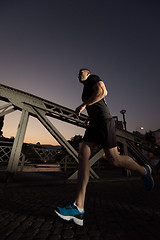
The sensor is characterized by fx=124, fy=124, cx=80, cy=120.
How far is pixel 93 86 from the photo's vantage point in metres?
2.00

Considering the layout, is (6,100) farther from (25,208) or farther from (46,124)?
(25,208)

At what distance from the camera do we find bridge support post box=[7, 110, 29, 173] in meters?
3.91

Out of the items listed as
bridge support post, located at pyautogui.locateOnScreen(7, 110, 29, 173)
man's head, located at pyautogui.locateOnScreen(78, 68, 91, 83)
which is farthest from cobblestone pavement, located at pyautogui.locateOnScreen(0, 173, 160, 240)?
man's head, located at pyautogui.locateOnScreen(78, 68, 91, 83)

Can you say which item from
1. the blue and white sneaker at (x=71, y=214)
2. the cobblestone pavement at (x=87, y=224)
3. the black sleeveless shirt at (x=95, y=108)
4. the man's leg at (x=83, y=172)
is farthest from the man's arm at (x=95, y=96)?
the cobblestone pavement at (x=87, y=224)

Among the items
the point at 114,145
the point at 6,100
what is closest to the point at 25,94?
the point at 6,100

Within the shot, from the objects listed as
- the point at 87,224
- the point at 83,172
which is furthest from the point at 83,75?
the point at 87,224

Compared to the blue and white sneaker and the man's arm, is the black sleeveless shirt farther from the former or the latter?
the blue and white sneaker

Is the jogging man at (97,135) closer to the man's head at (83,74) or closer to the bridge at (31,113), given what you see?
the man's head at (83,74)

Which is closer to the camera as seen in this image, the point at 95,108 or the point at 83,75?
the point at 95,108

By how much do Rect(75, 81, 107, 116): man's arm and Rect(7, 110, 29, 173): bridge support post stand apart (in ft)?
10.1

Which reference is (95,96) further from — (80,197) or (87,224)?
(87,224)

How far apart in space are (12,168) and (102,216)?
323 cm

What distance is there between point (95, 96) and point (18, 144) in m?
3.40

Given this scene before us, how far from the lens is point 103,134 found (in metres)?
1.89
